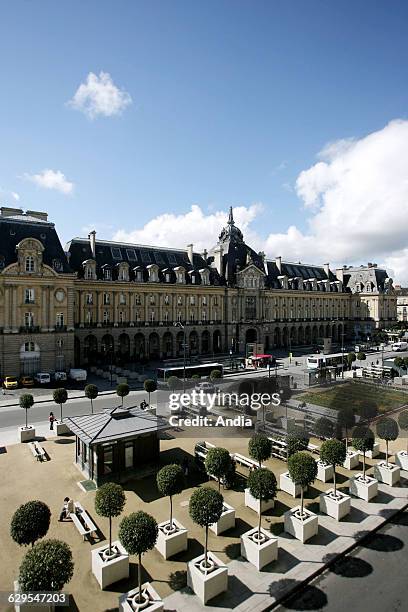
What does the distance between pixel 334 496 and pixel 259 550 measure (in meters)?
6.29

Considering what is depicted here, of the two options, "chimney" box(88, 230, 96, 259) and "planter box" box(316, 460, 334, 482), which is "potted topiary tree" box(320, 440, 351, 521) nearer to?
"planter box" box(316, 460, 334, 482)

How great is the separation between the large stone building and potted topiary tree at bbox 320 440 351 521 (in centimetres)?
4134

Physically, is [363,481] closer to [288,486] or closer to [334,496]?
[334,496]

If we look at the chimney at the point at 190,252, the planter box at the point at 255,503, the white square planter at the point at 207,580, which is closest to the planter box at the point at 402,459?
the planter box at the point at 255,503

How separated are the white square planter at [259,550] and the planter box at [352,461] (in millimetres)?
10825

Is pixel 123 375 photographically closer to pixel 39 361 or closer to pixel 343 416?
pixel 39 361

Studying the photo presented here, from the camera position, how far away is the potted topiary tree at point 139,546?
41.3 feet

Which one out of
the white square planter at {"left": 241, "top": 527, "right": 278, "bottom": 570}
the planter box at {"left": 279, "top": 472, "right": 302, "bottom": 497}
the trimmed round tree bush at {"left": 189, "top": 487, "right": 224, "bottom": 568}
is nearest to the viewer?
the trimmed round tree bush at {"left": 189, "top": 487, "right": 224, "bottom": 568}

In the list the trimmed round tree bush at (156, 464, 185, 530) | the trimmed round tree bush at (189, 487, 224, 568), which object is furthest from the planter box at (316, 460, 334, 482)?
the trimmed round tree bush at (189, 487, 224, 568)

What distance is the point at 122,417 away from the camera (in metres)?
24.9

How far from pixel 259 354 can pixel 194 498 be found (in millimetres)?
50904

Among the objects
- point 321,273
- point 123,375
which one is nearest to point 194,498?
point 123,375

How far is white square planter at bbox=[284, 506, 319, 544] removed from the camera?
1703 centimetres

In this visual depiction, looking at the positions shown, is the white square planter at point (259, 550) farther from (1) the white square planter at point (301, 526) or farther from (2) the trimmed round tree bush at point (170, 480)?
(2) the trimmed round tree bush at point (170, 480)
